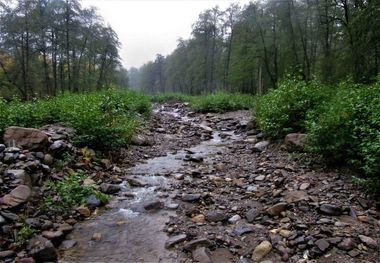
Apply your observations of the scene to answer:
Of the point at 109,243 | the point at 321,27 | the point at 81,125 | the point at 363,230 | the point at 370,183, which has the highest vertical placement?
the point at 321,27

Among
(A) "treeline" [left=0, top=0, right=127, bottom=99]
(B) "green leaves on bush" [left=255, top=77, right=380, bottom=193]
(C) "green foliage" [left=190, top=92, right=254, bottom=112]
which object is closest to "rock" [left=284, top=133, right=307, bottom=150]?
(B) "green leaves on bush" [left=255, top=77, right=380, bottom=193]

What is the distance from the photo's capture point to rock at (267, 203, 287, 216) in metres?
4.46

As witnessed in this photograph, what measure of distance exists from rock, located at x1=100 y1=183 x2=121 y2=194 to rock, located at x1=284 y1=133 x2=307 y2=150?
4.07 meters

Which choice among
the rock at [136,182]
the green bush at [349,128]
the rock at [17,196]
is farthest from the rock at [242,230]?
the rock at [17,196]

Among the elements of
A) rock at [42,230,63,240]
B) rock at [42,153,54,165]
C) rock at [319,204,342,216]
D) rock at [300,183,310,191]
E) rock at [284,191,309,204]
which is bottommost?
rock at [42,230,63,240]

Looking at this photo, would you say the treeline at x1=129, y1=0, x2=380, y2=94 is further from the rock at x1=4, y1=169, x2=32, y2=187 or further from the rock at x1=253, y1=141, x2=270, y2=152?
the rock at x1=4, y1=169, x2=32, y2=187

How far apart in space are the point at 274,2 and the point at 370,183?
71.4 ft

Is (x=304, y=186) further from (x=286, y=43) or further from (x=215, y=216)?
(x=286, y=43)

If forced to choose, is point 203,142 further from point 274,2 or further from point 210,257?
point 274,2

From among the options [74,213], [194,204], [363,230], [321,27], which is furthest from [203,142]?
[321,27]

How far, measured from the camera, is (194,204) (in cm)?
511

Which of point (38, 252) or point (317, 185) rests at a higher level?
point (317, 185)

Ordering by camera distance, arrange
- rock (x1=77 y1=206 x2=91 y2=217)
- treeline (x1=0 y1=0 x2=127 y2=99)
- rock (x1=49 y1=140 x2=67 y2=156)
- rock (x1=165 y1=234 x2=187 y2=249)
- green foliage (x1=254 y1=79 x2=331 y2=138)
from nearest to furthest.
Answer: rock (x1=165 y1=234 x2=187 y2=249)
rock (x1=77 y1=206 x2=91 y2=217)
rock (x1=49 y1=140 x2=67 y2=156)
green foliage (x1=254 y1=79 x2=331 y2=138)
treeline (x1=0 y1=0 x2=127 y2=99)

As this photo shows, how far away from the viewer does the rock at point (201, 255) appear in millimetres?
3530
